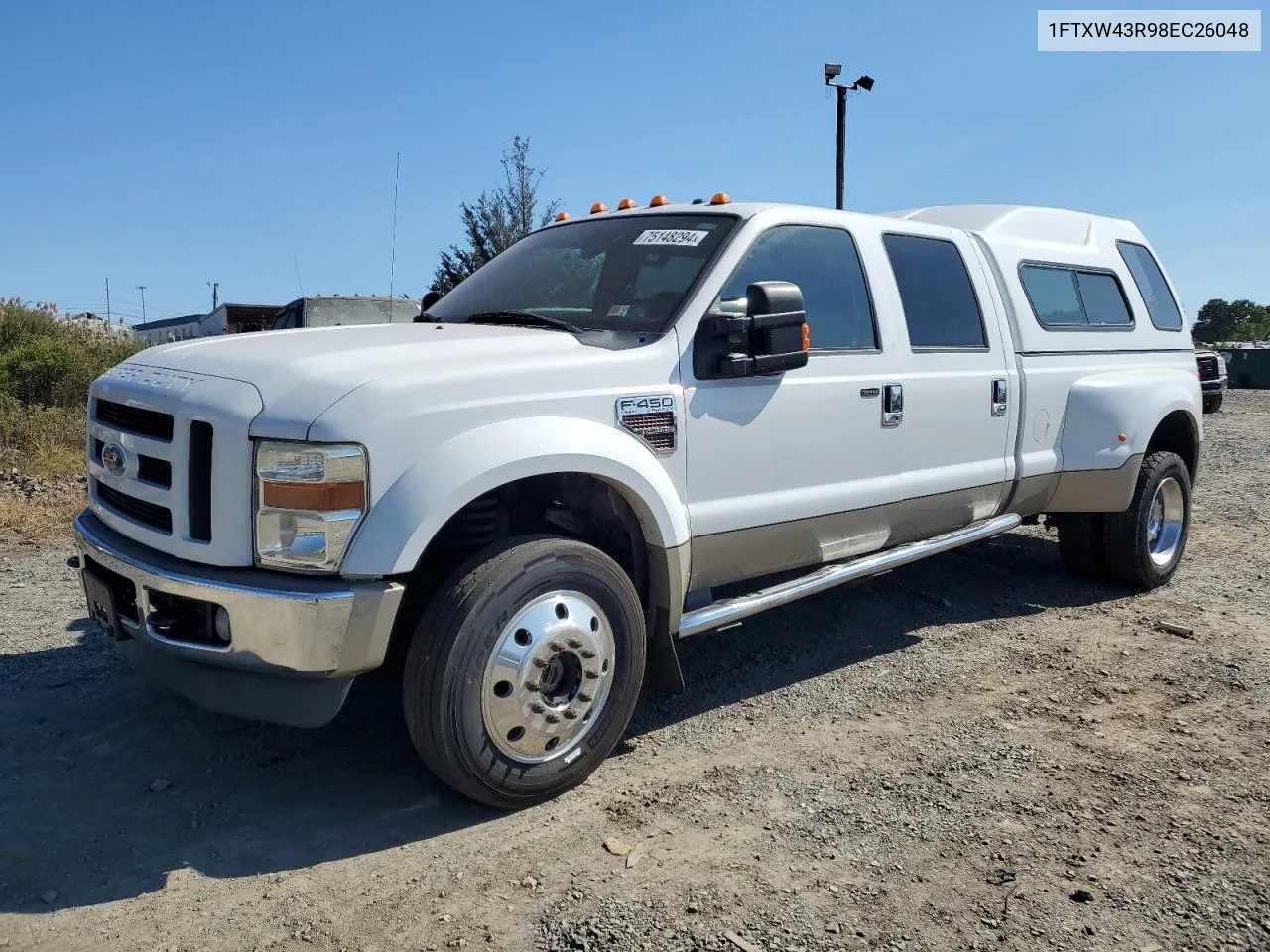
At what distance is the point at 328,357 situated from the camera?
3.03m

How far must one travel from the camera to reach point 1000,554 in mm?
6855

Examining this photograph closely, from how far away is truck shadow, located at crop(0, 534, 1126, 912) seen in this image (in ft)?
9.48

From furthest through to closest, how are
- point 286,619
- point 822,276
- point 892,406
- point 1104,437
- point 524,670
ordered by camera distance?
1. point 1104,437
2. point 892,406
3. point 822,276
4. point 524,670
5. point 286,619

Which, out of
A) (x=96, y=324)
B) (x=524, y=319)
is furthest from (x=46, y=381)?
(x=524, y=319)

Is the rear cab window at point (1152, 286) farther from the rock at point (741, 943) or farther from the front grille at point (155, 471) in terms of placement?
the front grille at point (155, 471)

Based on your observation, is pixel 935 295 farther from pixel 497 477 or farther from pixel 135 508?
pixel 135 508

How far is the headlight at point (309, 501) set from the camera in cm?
276

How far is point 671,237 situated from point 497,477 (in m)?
1.50

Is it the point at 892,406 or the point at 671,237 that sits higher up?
the point at 671,237

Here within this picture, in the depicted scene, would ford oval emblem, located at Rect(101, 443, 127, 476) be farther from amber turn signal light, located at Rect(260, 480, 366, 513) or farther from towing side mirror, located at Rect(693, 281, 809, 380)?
towing side mirror, located at Rect(693, 281, 809, 380)

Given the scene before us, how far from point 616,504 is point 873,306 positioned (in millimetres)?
1593

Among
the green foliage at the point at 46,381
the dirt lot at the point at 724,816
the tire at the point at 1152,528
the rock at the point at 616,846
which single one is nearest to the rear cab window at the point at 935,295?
the dirt lot at the point at 724,816

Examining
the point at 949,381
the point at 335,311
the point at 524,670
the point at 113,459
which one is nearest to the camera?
the point at 524,670

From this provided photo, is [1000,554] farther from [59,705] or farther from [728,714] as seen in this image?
[59,705]
